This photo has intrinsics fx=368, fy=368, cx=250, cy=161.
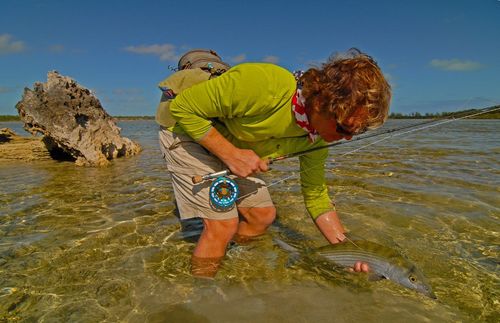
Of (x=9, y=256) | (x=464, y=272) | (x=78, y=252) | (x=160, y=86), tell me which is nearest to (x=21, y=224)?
(x=9, y=256)

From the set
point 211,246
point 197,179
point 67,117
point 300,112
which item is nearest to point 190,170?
point 197,179

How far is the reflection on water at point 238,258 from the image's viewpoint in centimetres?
299

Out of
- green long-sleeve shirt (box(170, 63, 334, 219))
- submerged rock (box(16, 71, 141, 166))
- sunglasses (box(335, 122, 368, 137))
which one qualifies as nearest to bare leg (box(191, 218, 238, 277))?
green long-sleeve shirt (box(170, 63, 334, 219))

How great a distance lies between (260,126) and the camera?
9.83ft

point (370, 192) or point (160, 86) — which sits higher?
point (160, 86)

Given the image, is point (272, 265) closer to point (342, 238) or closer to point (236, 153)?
point (342, 238)

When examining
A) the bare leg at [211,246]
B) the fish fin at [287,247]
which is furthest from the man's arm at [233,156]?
the fish fin at [287,247]

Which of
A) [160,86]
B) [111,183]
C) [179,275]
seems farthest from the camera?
[111,183]

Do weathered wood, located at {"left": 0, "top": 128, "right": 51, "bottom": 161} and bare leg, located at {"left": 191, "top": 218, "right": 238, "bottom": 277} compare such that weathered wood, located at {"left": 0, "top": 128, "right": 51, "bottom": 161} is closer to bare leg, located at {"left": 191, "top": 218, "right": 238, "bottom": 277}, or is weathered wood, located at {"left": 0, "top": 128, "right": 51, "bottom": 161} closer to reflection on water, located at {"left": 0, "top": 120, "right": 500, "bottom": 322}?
reflection on water, located at {"left": 0, "top": 120, "right": 500, "bottom": 322}

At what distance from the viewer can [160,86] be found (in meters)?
3.33

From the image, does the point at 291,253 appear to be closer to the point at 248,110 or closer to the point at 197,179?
the point at 197,179

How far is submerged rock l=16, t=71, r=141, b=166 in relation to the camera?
31.6 feet

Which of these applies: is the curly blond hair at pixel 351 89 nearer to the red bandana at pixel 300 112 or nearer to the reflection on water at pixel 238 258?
the red bandana at pixel 300 112

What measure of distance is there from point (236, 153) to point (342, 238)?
1.39 meters
